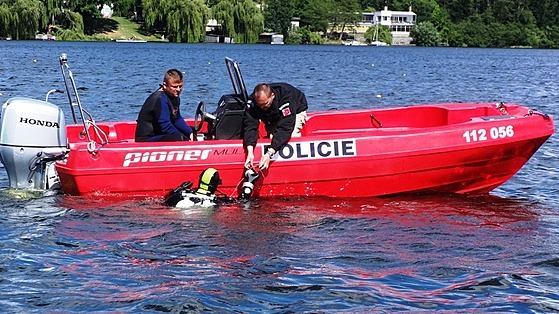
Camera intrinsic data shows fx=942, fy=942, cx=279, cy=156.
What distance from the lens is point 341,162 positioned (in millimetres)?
10617

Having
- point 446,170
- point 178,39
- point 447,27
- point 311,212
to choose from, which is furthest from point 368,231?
point 447,27

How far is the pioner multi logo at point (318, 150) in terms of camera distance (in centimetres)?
1052

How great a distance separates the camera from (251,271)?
8.00 metres

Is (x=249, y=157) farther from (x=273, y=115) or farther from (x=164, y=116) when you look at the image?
(x=164, y=116)

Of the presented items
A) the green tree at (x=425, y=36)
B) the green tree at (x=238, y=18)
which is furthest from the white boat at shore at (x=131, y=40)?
the green tree at (x=425, y=36)

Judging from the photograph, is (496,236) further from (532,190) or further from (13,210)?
(13,210)

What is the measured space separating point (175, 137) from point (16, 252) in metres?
2.77

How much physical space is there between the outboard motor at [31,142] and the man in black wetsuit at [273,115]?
2133 millimetres

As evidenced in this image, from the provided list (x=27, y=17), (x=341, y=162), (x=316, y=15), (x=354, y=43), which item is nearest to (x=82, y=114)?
(x=341, y=162)

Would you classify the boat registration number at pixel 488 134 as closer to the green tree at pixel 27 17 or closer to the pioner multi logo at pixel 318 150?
the pioner multi logo at pixel 318 150

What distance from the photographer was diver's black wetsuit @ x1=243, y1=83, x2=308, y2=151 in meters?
10.4

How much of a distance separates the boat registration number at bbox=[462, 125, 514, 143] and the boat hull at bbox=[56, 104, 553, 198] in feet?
0.04

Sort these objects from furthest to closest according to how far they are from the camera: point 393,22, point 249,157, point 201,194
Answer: point 393,22 → point 249,157 → point 201,194

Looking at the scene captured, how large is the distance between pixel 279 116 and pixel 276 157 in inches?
18.2
